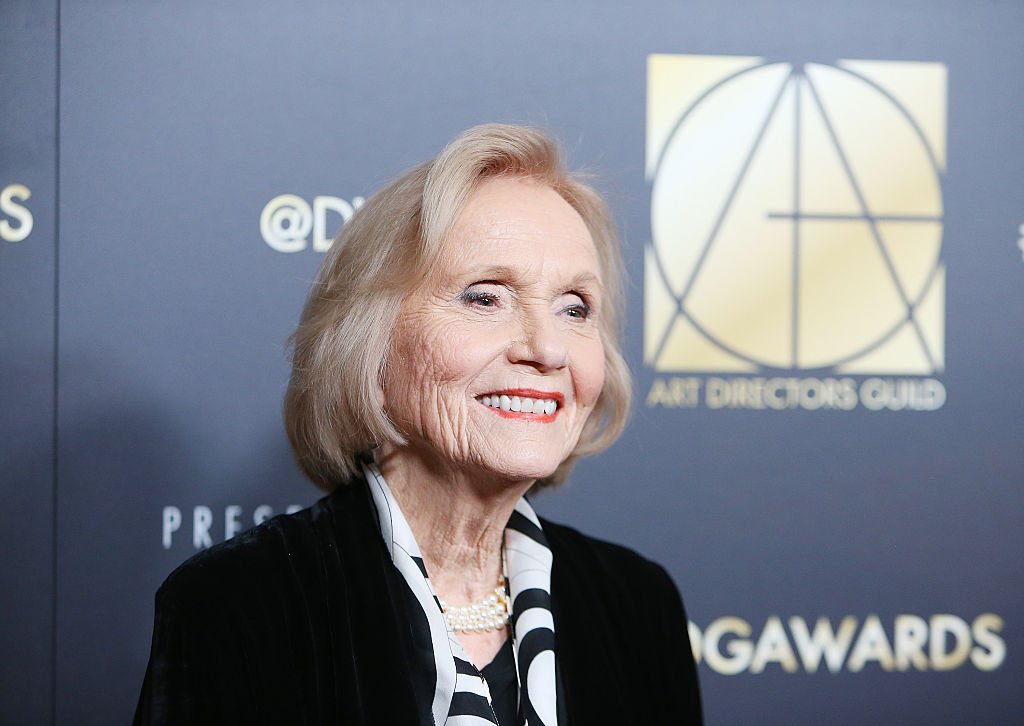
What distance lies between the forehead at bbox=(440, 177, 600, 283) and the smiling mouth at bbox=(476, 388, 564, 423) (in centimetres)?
15

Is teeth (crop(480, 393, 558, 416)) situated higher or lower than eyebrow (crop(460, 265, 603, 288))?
lower

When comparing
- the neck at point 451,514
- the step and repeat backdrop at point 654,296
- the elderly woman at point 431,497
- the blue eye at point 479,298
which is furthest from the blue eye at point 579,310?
the step and repeat backdrop at point 654,296

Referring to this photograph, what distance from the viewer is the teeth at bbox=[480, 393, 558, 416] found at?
51.4 inches

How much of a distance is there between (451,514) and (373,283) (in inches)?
12.2

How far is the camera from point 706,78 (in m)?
2.27

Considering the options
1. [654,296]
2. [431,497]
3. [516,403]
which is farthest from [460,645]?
[654,296]

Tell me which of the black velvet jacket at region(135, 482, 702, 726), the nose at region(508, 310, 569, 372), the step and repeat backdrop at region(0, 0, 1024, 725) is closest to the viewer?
the black velvet jacket at region(135, 482, 702, 726)

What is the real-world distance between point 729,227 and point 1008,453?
2.62 ft

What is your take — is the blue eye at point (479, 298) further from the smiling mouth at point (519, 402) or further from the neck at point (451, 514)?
the neck at point (451, 514)

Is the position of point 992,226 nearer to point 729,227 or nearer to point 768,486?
point 729,227

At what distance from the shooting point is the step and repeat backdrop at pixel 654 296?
2141mm

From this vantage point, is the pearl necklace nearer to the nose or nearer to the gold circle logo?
the nose

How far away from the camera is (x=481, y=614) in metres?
1.39

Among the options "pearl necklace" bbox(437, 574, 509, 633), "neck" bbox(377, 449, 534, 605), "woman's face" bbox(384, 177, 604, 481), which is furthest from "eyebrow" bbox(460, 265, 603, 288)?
"pearl necklace" bbox(437, 574, 509, 633)
